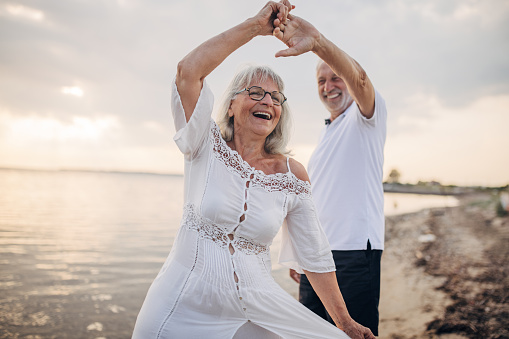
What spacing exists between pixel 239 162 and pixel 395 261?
925cm

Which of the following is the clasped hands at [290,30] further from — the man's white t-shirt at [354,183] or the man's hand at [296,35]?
the man's white t-shirt at [354,183]

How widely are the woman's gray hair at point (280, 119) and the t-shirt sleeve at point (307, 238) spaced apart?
0.42 meters

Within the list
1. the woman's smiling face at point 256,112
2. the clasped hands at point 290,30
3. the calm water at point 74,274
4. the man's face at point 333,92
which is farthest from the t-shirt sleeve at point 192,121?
the calm water at point 74,274

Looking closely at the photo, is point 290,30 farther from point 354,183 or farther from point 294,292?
point 294,292

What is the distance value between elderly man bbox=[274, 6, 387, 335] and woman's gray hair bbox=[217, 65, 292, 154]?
1.53ft

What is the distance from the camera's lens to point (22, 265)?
8.33m

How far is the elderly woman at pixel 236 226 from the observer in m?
1.70

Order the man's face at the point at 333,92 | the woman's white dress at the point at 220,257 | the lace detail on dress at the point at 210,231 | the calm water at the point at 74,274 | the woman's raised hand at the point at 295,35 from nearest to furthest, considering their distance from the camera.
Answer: the woman's white dress at the point at 220,257 < the lace detail on dress at the point at 210,231 < the woman's raised hand at the point at 295,35 < the man's face at the point at 333,92 < the calm water at the point at 74,274

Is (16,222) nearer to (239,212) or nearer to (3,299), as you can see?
(3,299)

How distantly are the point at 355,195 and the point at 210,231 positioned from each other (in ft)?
4.50

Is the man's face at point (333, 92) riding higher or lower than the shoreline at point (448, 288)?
higher

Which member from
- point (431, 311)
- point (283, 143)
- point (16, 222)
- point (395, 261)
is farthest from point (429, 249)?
point (16, 222)

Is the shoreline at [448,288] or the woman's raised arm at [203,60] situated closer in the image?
the woman's raised arm at [203,60]

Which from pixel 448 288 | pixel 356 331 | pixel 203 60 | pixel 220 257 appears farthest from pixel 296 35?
pixel 448 288
